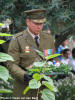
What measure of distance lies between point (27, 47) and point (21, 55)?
0.13 m

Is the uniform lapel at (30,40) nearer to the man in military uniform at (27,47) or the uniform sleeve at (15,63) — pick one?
the man in military uniform at (27,47)

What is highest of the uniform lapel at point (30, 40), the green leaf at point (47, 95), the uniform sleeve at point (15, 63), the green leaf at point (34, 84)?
the green leaf at point (34, 84)

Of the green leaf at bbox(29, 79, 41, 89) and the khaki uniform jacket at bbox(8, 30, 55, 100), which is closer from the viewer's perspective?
the green leaf at bbox(29, 79, 41, 89)

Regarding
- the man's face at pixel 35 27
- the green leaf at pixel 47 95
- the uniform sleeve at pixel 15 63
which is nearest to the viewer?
the green leaf at pixel 47 95

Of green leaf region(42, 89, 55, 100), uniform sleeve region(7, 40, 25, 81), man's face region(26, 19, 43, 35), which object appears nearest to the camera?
green leaf region(42, 89, 55, 100)

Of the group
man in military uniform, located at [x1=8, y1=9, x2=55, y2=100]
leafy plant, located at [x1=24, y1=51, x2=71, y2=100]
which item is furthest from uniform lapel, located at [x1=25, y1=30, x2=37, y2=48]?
leafy plant, located at [x1=24, y1=51, x2=71, y2=100]

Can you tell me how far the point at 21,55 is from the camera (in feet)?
12.8

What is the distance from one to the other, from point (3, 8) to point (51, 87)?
2043 mm

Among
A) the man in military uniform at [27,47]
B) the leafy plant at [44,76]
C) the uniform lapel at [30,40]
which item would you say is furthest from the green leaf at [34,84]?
the uniform lapel at [30,40]

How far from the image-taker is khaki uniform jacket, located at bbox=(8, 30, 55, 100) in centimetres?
383

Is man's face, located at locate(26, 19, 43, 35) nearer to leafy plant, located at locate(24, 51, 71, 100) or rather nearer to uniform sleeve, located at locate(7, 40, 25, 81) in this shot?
uniform sleeve, located at locate(7, 40, 25, 81)

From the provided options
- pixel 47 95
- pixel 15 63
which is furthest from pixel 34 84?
pixel 15 63

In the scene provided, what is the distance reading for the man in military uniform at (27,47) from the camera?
384 cm

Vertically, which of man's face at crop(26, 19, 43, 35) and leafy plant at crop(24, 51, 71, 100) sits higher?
man's face at crop(26, 19, 43, 35)
